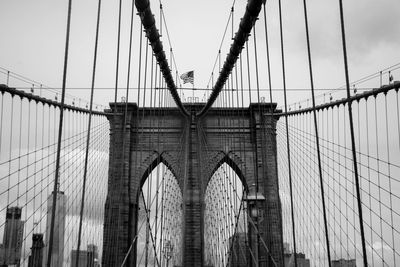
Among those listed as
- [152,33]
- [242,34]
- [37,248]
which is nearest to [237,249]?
[37,248]

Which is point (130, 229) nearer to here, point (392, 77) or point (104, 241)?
point (104, 241)

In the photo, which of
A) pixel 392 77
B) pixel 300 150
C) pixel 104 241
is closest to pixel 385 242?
pixel 392 77

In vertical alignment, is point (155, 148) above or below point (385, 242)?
above

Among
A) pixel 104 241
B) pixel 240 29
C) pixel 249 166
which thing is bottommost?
pixel 104 241

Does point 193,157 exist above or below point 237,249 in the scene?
above

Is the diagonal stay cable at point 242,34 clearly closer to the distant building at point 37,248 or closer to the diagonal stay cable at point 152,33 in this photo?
the diagonal stay cable at point 152,33

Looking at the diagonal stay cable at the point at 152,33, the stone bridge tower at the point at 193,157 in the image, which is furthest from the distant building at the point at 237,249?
the diagonal stay cable at the point at 152,33

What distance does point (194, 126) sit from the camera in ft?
65.9

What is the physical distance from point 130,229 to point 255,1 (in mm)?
14403

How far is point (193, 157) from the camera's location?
779 inches

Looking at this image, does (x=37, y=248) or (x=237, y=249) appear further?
(x=37, y=248)

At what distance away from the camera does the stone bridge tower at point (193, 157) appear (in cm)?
1903

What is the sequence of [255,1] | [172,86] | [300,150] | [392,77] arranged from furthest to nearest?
[300,150]
[172,86]
[392,77]
[255,1]

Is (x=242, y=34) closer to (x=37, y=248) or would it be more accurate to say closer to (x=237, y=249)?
(x=237, y=249)
